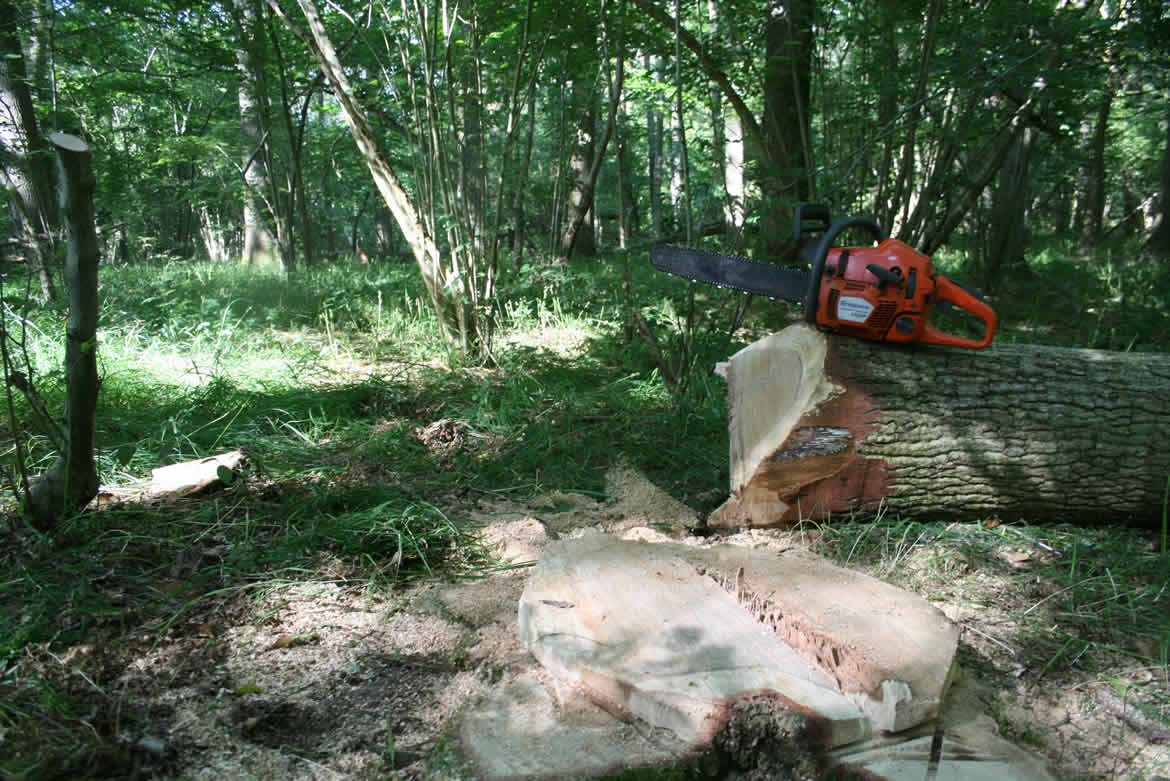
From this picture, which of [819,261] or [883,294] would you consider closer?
[883,294]

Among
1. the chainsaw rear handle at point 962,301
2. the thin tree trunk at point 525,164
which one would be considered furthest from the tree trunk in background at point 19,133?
the chainsaw rear handle at point 962,301

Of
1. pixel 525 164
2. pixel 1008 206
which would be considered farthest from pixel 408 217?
pixel 1008 206

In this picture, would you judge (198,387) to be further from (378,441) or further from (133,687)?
(133,687)

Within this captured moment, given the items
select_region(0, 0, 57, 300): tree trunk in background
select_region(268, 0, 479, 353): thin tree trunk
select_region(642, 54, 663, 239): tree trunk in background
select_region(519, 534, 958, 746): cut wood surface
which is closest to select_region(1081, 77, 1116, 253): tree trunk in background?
select_region(642, 54, 663, 239): tree trunk in background

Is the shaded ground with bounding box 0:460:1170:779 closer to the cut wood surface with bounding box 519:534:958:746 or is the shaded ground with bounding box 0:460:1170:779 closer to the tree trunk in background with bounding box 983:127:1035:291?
the cut wood surface with bounding box 519:534:958:746

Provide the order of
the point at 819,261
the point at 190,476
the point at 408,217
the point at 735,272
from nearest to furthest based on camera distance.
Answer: the point at 819,261
the point at 190,476
the point at 735,272
the point at 408,217

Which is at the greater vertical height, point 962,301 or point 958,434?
point 962,301

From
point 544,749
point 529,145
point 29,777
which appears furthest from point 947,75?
point 29,777

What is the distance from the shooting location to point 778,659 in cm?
154

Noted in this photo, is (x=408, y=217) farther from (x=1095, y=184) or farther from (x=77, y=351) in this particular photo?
(x=1095, y=184)

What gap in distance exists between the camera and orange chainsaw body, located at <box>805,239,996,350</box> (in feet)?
7.90

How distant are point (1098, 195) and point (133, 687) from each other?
16450mm

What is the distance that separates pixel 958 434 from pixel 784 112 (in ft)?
12.8

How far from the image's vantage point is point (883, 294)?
2412mm
